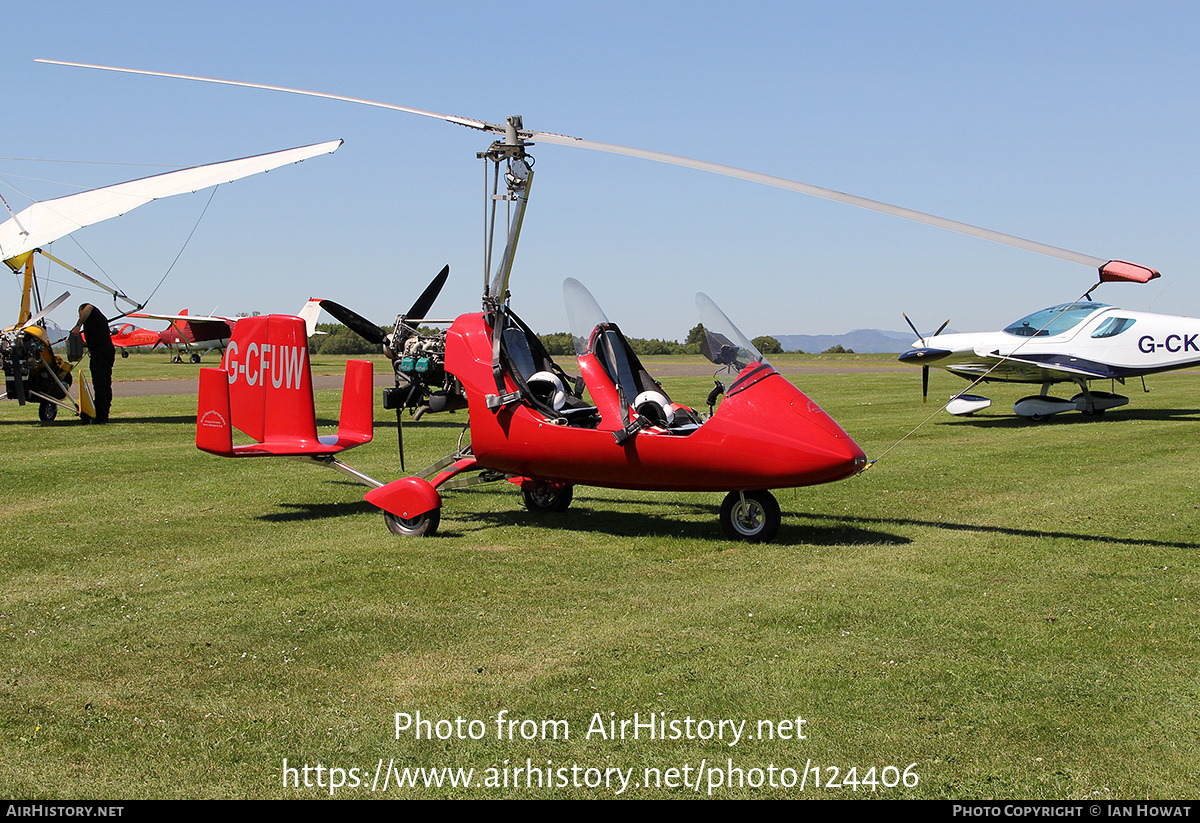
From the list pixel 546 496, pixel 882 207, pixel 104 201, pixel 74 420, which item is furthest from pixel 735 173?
pixel 74 420

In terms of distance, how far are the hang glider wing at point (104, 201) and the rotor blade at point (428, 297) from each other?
489cm

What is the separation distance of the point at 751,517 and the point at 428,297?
4.61 m

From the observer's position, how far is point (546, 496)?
10281mm

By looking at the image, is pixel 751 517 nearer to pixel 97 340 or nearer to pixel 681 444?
pixel 681 444

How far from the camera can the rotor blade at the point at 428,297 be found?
34.8 feet

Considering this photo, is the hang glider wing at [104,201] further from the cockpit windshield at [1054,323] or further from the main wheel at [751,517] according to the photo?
the cockpit windshield at [1054,323]

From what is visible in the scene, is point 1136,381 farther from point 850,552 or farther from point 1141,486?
point 850,552

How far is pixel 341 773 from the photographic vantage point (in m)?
4.02

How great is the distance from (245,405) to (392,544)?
2.88m

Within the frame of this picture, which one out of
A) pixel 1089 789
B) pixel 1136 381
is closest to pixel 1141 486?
pixel 1089 789

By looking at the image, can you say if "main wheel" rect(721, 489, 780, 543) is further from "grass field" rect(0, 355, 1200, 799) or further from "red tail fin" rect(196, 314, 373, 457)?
"red tail fin" rect(196, 314, 373, 457)

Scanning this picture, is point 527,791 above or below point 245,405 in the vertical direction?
below

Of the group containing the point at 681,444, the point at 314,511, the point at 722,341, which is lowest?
the point at 314,511

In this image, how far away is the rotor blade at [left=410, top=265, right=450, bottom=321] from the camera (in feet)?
34.8
